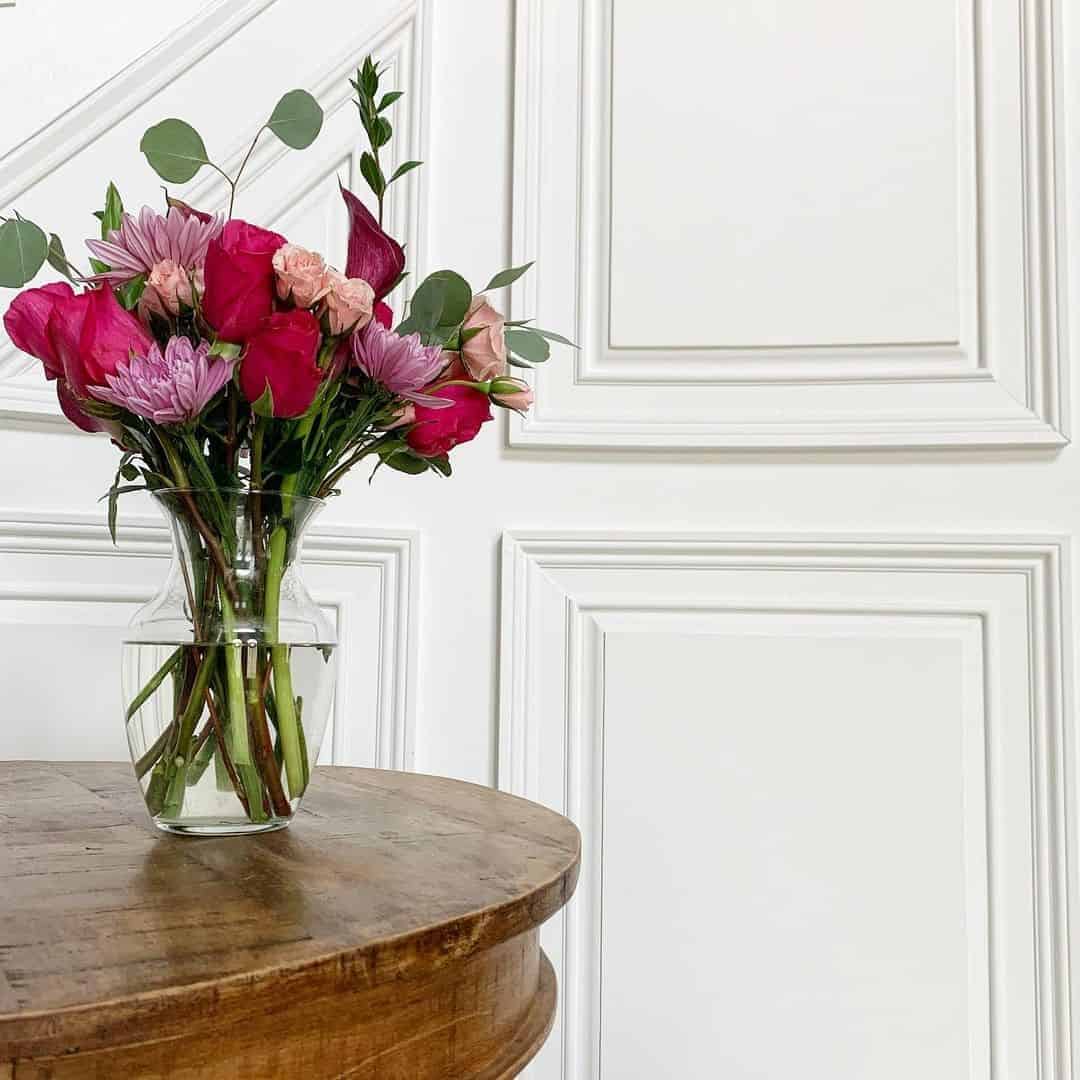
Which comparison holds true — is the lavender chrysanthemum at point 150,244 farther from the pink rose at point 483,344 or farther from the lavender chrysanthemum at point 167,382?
the pink rose at point 483,344

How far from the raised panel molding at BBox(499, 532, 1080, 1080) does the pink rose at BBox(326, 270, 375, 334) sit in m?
0.58

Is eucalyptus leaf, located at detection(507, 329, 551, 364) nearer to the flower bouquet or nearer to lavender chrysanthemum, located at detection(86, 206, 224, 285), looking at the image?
the flower bouquet

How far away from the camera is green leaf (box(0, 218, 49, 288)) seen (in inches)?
23.2

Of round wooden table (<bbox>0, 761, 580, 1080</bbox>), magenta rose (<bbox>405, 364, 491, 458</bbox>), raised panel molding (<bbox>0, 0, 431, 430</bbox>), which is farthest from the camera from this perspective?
raised panel molding (<bbox>0, 0, 431, 430</bbox>)

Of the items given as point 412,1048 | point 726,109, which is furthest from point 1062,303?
point 412,1048

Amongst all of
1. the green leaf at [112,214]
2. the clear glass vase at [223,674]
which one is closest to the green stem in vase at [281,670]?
the clear glass vase at [223,674]

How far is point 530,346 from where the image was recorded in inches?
27.2

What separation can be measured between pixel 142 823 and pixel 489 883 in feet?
0.87

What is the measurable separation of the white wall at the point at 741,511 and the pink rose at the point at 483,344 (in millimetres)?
502

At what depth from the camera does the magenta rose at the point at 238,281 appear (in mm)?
562

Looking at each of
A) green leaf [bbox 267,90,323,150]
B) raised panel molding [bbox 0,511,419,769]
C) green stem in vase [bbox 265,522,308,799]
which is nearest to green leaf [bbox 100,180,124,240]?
green leaf [bbox 267,90,323,150]

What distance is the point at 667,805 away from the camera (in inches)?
44.5

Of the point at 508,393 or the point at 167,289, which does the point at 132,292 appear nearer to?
the point at 167,289

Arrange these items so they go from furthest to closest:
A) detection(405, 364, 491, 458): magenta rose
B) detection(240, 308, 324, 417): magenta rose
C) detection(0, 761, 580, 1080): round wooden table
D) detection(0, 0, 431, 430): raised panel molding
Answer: detection(0, 0, 431, 430): raised panel molding
detection(405, 364, 491, 458): magenta rose
detection(240, 308, 324, 417): magenta rose
detection(0, 761, 580, 1080): round wooden table
